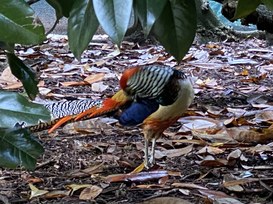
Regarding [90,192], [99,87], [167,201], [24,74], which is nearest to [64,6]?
[24,74]

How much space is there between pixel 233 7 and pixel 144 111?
0.96 m

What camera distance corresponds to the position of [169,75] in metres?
2.15

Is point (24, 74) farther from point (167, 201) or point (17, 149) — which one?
point (167, 201)

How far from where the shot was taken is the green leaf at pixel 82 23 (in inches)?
38.3

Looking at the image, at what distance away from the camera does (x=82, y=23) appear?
97cm

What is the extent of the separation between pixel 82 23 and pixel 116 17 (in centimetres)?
15

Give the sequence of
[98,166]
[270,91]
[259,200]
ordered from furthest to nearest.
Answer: [270,91] → [98,166] → [259,200]

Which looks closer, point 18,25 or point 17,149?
point 18,25

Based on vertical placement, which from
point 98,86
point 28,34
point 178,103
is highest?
point 28,34

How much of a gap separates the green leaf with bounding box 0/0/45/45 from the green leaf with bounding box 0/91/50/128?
14 centimetres

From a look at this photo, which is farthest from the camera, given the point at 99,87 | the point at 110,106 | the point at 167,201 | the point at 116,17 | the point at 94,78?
the point at 94,78

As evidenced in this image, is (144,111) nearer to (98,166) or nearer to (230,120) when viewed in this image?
(98,166)

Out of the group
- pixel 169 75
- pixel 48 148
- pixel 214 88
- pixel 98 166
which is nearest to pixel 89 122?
pixel 48 148

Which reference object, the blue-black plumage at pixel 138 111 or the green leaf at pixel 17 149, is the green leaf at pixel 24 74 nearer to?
the green leaf at pixel 17 149
